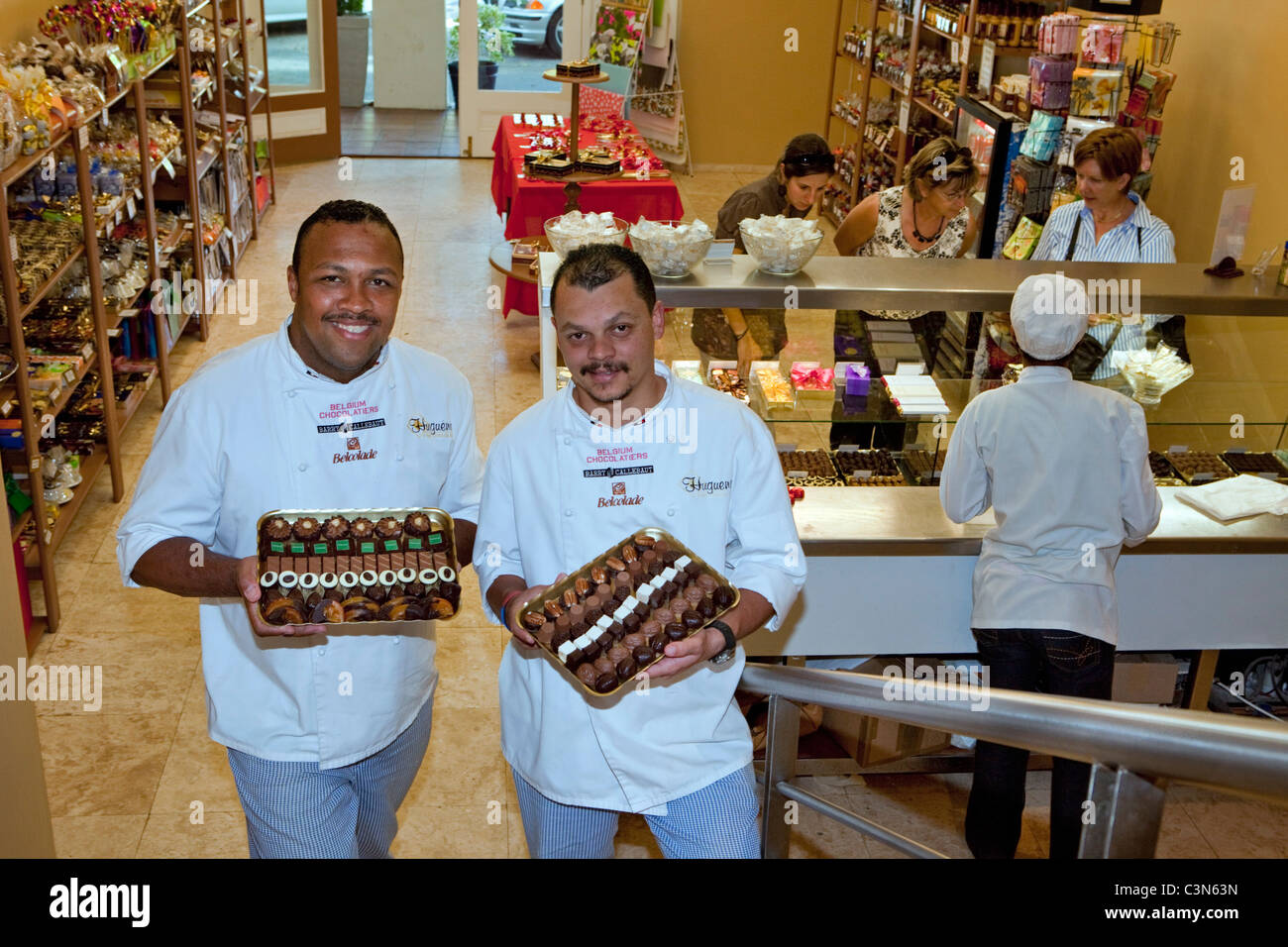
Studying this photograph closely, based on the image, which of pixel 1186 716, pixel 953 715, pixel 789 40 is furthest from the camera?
pixel 789 40

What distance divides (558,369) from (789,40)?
29.9 feet

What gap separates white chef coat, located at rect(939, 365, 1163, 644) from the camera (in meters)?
3.30

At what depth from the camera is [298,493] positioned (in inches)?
101

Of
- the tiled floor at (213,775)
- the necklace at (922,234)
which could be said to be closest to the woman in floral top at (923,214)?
the necklace at (922,234)

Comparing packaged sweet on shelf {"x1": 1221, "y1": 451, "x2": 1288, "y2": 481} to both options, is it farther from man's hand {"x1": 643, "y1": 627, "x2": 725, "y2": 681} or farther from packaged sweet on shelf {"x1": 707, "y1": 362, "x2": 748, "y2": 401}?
man's hand {"x1": 643, "y1": 627, "x2": 725, "y2": 681}

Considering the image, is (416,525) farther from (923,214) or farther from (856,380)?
(923,214)

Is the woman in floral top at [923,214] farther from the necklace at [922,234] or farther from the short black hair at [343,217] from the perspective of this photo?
the short black hair at [343,217]

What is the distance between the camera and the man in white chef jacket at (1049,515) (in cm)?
330

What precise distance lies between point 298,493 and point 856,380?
2056 millimetres

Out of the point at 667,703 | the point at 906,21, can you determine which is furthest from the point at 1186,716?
the point at 906,21

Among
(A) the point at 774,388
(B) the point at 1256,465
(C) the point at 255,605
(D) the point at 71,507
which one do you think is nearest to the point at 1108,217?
(B) the point at 1256,465

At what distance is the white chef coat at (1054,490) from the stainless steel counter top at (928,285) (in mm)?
522

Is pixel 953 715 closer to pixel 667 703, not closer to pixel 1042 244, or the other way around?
pixel 667 703
